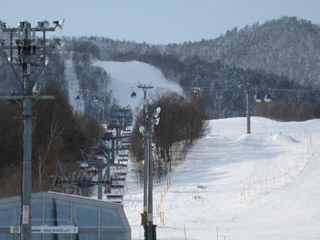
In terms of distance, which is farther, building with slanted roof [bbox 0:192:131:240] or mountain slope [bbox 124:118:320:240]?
mountain slope [bbox 124:118:320:240]

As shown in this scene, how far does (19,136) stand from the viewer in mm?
52844

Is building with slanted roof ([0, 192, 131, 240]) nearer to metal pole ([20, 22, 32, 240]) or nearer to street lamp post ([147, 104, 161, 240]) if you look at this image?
street lamp post ([147, 104, 161, 240])

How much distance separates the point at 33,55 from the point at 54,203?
19.7 ft

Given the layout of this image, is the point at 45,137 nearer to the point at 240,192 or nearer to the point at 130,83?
the point at 240,192

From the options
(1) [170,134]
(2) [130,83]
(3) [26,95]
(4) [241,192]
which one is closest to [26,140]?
(3) [26,95]

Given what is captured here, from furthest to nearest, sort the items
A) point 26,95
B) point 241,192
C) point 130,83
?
point 130,83 → point 241,192 → point 26,95

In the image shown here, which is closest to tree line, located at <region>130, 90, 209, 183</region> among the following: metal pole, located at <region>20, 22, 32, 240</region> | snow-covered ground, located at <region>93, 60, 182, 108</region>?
metal pole, located at <region>20, 22, 32, 240</region>

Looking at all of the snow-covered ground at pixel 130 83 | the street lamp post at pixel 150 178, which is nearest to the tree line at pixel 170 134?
the street lamp post at pixel 150 178

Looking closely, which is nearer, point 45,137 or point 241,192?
point 241,192

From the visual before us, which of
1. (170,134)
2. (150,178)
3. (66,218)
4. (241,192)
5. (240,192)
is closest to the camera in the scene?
(66,218)

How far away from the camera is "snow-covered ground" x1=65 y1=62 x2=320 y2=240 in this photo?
29859 mm

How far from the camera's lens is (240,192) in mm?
40531

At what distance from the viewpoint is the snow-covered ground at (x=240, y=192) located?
1176 inches

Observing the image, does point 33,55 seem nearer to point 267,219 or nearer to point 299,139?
point 267,219
